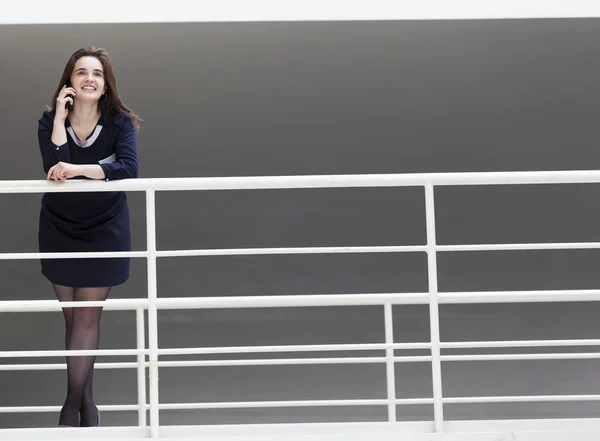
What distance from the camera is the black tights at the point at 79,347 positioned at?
141cm

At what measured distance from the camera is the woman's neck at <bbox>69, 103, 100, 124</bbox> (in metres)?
1.44

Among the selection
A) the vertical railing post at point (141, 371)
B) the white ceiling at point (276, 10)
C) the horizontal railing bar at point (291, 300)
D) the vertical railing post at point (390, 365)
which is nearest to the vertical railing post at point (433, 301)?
the horizontal railing bar at point (291, 300)

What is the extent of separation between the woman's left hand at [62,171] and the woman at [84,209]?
0.05 metres

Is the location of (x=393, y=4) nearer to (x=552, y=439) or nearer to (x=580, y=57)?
(x=580, y=57)

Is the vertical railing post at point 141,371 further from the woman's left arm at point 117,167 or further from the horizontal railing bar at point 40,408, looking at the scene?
the woman's left arm at point 117,167

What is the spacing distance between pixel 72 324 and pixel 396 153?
2469 mm

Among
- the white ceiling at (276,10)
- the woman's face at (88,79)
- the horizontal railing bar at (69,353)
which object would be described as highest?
the white ceiling at (276,10)

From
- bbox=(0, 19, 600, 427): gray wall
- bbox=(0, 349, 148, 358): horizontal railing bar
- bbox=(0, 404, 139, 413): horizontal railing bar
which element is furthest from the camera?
bbox=(0, 19, 600, 427): gray wall

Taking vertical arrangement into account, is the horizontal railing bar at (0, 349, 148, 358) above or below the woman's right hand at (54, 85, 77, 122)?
below

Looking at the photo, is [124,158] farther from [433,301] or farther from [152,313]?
[433,301]

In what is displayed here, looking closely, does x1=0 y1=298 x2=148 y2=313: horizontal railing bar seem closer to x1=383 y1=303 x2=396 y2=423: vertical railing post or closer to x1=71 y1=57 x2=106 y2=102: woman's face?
x1=71 y1=57 x2=106 y2=102: woman's face

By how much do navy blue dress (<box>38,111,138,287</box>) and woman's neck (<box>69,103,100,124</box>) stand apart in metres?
0.03

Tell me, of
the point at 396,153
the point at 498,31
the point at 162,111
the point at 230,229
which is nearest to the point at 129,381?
the point at 230,229

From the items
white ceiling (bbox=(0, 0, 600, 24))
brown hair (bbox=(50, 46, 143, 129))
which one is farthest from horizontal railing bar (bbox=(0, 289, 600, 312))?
white ceiling (bbox=(0, 0, 600, 24))
